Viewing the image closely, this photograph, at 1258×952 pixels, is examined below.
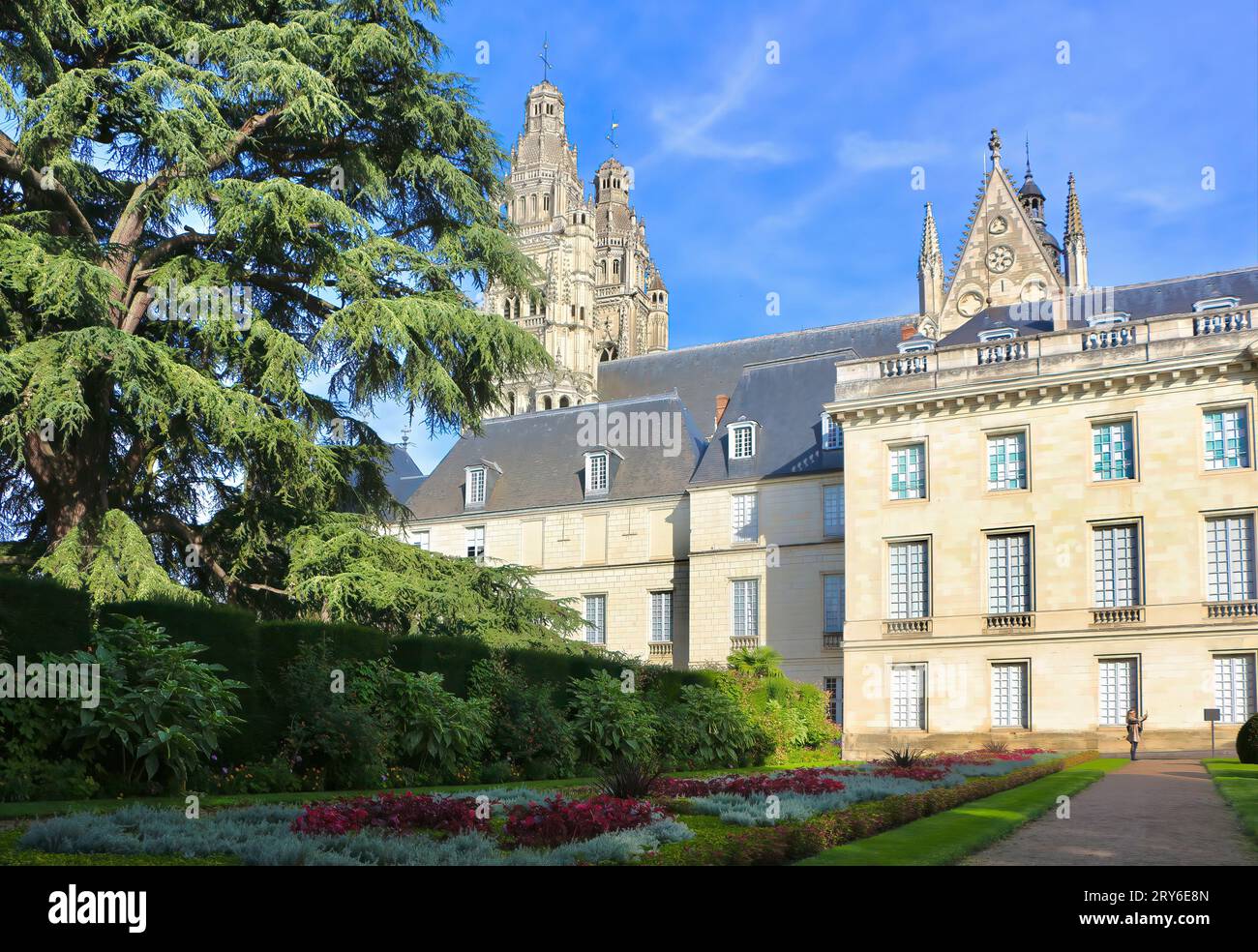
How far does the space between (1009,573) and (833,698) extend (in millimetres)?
9066

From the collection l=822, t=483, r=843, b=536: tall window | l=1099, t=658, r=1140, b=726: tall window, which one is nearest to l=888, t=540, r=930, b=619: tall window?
l=1099, t=658, r=1140, b=726: tall window

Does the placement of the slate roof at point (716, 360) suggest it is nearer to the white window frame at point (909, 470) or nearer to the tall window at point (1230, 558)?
the white window frame at point (909, 470)

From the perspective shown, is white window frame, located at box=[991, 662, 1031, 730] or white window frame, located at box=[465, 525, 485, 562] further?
white window frame, located at box=[465, 525, 485, 562]

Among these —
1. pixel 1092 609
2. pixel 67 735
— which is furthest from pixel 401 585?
pixel 1092 609

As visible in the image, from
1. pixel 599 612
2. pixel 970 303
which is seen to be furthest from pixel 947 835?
pixel 970 303

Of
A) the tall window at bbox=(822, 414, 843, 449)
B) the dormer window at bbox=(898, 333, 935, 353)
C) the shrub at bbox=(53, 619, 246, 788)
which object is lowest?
the shrub at bbox=(53, 619, 246, 788)

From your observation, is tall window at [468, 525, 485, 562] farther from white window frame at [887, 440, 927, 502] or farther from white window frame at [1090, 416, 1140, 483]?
white window frame at [1090, 416, 1140, 483]

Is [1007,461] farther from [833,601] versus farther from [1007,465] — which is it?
[833,601]

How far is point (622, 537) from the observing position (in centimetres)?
4322

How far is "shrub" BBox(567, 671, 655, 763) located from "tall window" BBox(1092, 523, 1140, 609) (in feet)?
45.5

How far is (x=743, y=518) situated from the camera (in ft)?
131

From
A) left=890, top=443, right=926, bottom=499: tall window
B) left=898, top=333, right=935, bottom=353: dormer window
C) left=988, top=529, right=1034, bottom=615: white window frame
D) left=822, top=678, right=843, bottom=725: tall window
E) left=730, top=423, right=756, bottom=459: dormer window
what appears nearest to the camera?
left=988, top=529, right=1034, bottom=615: white window frame

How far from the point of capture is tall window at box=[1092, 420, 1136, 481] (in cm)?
2961

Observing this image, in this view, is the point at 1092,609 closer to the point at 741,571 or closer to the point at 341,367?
the point at 741,571
